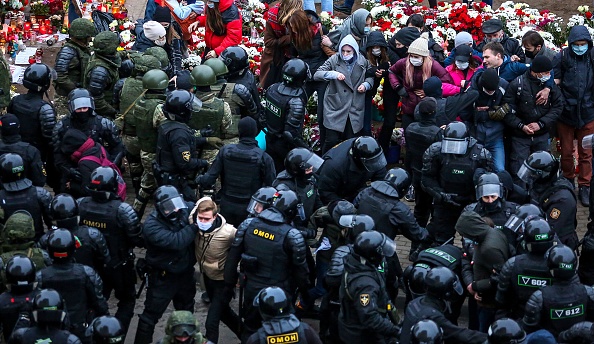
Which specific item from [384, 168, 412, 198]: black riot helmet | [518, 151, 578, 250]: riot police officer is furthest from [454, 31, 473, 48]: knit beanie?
[384, 168, 412, 198]: black riot helmet

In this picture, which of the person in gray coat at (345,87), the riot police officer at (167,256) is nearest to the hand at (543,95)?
the person in gray coat at (345,87)

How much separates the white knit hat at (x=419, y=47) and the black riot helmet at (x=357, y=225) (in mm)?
3757

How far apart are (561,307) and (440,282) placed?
98 cm

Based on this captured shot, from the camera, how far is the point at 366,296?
914 cm

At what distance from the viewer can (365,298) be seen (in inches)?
360

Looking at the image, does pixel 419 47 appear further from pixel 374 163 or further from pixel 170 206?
pixel 170 206

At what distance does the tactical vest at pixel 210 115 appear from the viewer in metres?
12.5

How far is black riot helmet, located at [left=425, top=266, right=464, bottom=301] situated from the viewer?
894 cm

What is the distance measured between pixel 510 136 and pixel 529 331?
455 centimetres

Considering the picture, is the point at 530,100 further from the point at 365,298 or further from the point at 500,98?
A: the point at 365,298

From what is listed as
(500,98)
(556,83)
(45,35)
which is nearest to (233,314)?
(500,98)

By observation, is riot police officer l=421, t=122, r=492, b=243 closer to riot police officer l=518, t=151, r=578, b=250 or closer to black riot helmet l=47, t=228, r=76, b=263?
riot police officer l=518, t=151, r=578, b=250

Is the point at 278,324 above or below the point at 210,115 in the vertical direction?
above

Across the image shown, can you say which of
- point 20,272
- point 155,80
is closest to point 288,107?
point 155,80
